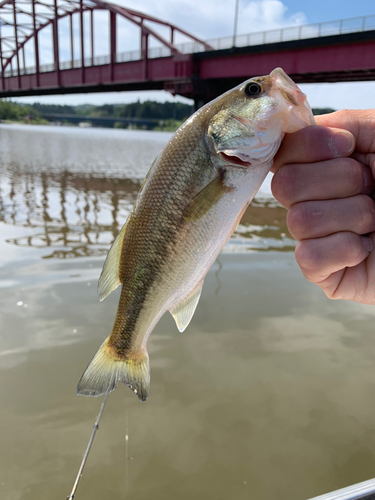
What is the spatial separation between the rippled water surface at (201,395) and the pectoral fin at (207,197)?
7.40 feet

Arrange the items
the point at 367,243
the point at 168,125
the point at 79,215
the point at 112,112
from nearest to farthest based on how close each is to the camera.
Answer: the point at 367,243, the point at 79,215, the point at 168,125, the point at 112,112

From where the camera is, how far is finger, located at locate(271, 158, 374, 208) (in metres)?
1.62

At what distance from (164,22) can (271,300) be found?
53.4 meters

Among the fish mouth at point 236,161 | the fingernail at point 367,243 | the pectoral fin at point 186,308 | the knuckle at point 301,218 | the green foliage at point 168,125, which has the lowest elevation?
the pectoral fin at point 186,308

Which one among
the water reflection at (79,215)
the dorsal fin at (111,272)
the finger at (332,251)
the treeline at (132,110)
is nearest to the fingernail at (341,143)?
the finger at (332,251)

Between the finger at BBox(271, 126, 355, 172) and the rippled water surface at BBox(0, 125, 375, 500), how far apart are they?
2.56m

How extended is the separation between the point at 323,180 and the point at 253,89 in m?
0.55

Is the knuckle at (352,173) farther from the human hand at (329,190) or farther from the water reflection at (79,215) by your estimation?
the water reflection at (79,215)

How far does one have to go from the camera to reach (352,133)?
1746 millimetres

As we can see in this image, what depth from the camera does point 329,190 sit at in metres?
1.63

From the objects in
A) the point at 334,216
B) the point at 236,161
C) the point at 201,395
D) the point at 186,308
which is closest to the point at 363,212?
the point at 334,216

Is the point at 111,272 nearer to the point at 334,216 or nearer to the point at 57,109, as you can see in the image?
the point at 334,216

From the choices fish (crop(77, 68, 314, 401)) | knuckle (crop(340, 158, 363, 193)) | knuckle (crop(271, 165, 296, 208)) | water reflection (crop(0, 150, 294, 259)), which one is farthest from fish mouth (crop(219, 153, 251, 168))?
water reflection (crop(0, 150, 294, 259))

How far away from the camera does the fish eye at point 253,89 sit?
1680 mm
